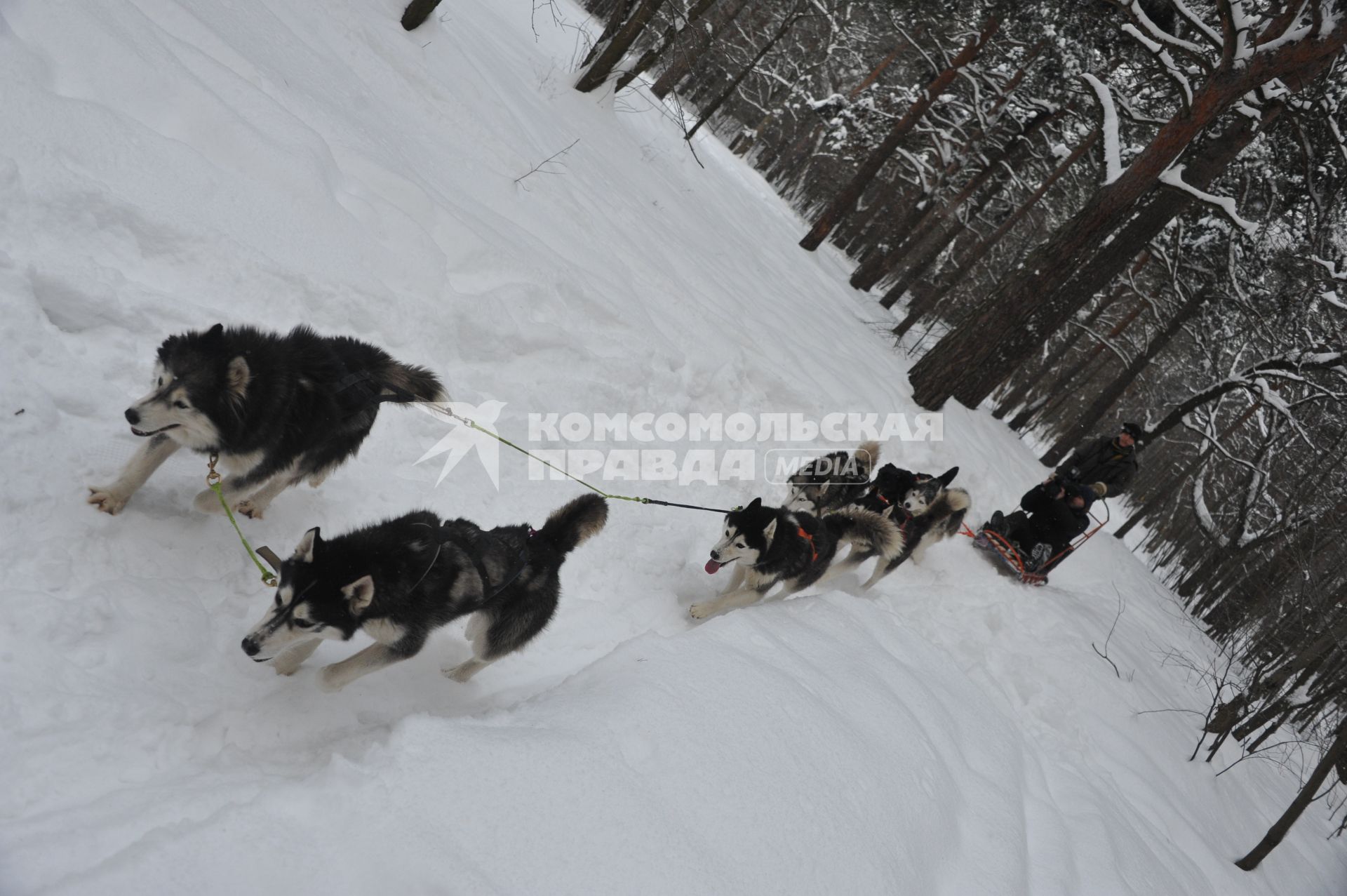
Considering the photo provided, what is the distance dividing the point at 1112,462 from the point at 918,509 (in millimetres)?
3639

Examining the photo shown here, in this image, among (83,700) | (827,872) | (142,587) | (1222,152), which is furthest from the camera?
(1222,152)

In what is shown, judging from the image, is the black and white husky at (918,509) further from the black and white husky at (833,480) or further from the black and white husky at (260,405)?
the black and white husky at (260,405)

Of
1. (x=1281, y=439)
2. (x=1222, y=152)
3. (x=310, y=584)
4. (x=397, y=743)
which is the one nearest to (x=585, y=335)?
(x=310, y=584)

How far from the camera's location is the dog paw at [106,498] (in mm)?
3143

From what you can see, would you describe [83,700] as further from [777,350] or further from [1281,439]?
[1281,439]

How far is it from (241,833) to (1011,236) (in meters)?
25.2

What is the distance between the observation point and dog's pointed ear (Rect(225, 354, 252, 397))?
122 inches

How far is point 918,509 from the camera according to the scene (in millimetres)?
6879

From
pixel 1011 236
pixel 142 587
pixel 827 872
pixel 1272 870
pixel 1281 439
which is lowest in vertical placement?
pixel 142 587

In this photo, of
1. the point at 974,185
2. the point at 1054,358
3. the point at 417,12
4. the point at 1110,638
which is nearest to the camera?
the point at 1110,638

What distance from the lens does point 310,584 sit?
293cm

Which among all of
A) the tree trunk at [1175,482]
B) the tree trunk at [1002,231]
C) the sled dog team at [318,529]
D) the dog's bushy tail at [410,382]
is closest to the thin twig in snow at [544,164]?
the dog's bushy tail at [410,382]
